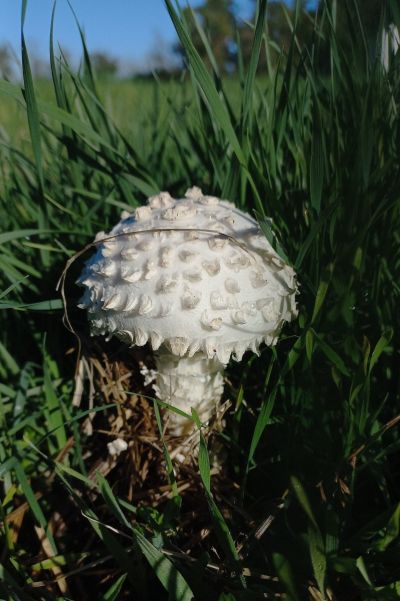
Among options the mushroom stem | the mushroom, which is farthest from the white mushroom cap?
the mushroom stem

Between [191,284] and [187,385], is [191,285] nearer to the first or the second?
[191,284]

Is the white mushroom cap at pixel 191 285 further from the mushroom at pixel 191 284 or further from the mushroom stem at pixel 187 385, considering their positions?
the mushroom stem at pixel 187 385

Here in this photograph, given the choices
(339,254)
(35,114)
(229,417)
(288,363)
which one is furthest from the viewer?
(229,417)

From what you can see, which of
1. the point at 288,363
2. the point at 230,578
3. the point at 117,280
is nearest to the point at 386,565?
the point at 230,578

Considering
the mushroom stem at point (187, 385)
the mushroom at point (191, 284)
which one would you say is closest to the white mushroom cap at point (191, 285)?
the mushroom at point (191, 284)

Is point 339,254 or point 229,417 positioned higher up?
point 339,254

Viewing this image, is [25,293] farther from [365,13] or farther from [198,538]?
[365,13]
